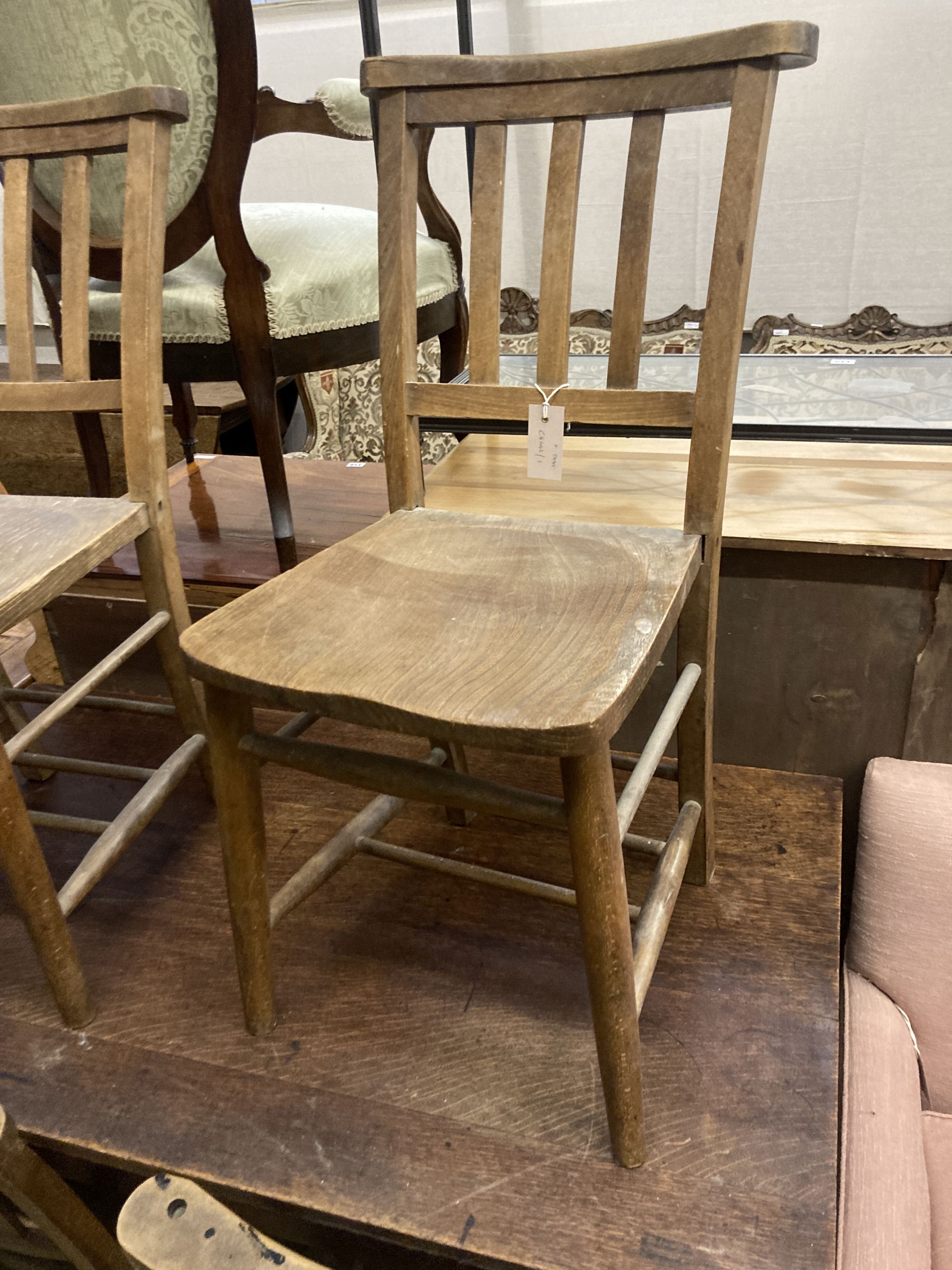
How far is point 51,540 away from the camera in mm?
842

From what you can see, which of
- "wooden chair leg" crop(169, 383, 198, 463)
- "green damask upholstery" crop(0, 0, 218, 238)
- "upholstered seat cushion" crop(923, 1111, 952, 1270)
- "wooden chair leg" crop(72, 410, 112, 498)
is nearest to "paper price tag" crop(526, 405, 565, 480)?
"green damask upholstery" crop(0, 0, 218, 238)

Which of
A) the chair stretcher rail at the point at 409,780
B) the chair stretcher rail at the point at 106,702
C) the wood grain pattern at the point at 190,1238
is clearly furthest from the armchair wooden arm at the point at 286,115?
the wood grain pattern at the point at 190,1238

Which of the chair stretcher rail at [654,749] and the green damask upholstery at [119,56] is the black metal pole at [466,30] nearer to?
the green damask upholstery at [119,56]

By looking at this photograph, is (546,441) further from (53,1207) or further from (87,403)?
(53,1207)

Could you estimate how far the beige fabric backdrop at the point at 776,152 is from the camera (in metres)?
1.77

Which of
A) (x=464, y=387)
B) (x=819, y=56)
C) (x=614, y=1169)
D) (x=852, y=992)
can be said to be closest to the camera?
(x=614, y=1169)

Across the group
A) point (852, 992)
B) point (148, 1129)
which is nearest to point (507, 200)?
point (852, 992)

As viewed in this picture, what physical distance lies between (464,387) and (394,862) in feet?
1.67

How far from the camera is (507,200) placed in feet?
6.89

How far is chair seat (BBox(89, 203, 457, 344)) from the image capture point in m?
1.22

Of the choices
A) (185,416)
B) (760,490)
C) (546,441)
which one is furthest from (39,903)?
(185,416)

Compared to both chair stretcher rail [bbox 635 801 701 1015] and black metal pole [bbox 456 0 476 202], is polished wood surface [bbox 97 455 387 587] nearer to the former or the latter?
black metal pole [bbox 456 0 476 202]

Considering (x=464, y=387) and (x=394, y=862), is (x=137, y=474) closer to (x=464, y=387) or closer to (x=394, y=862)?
(x=464, y=387)

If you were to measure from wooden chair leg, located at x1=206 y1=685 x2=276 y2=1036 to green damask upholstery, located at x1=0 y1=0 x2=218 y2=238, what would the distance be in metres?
0.74
